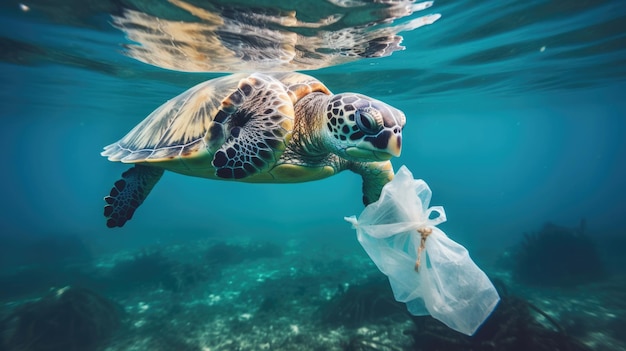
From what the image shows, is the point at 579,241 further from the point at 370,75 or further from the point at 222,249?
the point at 222,249

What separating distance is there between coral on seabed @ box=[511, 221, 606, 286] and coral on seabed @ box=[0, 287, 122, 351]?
13231 millimetres

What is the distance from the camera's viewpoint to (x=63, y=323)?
7.26 meters

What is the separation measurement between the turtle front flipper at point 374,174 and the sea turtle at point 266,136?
0.01 meters

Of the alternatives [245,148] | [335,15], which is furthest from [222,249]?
[245,148]

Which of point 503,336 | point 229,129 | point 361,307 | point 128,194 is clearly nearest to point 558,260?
point 503,336

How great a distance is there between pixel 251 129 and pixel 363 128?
110 cm

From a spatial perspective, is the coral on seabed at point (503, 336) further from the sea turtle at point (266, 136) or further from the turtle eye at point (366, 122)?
the turtle eye at point (366, 122)

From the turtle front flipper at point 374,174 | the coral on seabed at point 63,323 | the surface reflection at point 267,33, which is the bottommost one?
the coral on seabed at point 63,323

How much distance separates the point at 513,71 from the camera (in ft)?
45.1

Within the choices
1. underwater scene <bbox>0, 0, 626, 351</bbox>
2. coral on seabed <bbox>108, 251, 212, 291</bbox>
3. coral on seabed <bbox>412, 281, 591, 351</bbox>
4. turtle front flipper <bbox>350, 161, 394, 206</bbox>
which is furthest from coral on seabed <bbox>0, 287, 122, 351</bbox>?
coral on seabed <bbox>412, 281, 591, 351</bbox>

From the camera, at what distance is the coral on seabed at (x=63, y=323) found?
666cm

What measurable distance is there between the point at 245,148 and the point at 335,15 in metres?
5.18

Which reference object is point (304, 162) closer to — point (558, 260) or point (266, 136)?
point (266, 136)

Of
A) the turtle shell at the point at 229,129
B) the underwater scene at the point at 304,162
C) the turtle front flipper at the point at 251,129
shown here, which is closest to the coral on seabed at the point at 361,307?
the underwater scene at the point at 304,162
